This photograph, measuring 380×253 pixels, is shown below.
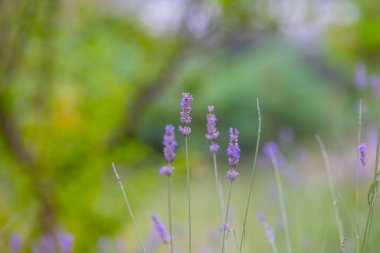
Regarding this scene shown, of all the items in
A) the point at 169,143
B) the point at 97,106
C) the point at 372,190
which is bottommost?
the point at 372,190

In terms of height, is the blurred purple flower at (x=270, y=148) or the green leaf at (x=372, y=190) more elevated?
the blurred purple flower at (x=270, y=148)

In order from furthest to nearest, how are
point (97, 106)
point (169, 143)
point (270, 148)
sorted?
point (97, 106) → point (270, 148) → point (169, 143)

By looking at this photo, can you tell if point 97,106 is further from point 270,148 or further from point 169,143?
point 169,143

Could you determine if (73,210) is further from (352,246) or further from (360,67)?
(360,67)

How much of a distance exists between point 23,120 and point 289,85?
341 inches

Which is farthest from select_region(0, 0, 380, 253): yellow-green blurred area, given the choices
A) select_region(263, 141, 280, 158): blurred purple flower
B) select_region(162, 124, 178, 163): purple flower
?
select_region(162, 124, 178, 163): purple flower

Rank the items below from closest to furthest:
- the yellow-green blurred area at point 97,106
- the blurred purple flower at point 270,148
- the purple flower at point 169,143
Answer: the purple flower at point 169,143 < the blurred purple flower at point 270,148 < the yellow-green blurred area at point 97,106

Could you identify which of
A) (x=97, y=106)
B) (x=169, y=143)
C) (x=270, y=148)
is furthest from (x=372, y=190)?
(x=97, y=106)

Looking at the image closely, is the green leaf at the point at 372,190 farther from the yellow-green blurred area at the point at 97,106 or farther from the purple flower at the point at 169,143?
the yellow-green blurred area at the point at 97,106

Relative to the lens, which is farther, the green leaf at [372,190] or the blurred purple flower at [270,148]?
the blurred purple flower at [270,148]

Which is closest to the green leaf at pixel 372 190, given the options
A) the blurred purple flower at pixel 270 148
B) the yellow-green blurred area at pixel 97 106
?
the blurred purple flower at pixel 270 148

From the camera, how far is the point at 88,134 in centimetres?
334

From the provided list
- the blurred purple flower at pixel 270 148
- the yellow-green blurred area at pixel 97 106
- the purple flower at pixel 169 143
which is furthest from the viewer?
the yellow-green blurred area at pixel 97 106

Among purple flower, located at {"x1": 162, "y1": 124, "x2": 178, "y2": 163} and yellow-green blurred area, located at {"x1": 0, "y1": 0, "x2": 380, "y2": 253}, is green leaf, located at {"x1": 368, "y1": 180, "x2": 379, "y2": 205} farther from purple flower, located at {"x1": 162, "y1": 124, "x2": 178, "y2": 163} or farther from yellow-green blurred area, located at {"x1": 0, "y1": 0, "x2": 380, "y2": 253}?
yellow-green blurred area, located at {"x1": 0, "y1": 0, "x2": 380, "y2": 253}
